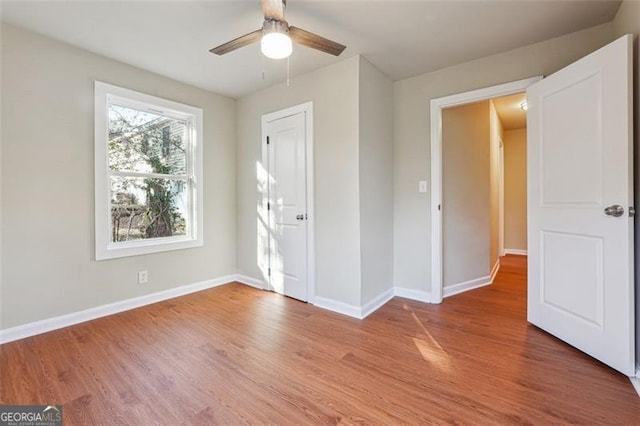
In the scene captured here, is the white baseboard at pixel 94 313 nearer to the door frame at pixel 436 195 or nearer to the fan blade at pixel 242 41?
the fan blade at pixel 242 41

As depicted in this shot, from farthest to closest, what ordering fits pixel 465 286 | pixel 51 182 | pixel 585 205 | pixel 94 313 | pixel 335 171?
pixel 465 286 → pixel 335 171 → pixel 94 313 → pixel 51 182 → pixel 585 205

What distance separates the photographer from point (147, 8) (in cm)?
202

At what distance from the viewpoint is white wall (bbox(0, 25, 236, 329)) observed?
2232 millimetres

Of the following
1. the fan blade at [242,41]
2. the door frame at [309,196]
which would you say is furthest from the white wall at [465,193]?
the fan blade at [242,41]

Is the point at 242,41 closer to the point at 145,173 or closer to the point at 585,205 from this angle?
the point at 145,173

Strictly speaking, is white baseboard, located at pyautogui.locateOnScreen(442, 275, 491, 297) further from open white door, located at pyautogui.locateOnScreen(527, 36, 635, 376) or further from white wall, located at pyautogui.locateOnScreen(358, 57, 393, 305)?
open white door, located at pyautogui.locateOnScreen(527, 36, 635, 376)

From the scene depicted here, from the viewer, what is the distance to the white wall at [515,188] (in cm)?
571

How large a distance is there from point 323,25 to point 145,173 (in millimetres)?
2352

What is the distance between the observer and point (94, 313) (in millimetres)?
2662

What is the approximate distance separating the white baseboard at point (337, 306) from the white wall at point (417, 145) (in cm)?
82

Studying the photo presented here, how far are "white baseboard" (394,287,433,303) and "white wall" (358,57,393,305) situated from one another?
0.48 feet

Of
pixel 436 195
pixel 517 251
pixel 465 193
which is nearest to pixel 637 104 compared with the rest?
pixel 436 195

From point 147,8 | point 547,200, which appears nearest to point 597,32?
point 547,200

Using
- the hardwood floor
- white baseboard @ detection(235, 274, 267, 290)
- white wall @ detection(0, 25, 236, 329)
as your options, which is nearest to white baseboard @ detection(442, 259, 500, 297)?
the hardwood floor
